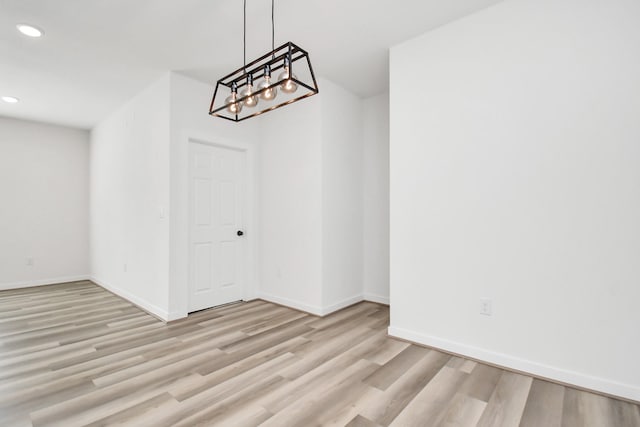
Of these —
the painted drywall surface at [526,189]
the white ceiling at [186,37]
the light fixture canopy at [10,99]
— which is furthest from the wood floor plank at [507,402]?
the light fixture canopy at [10,99]

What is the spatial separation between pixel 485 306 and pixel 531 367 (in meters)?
0.47

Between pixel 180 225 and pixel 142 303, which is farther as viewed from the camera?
pixel 142 303

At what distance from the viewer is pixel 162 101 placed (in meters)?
3.55

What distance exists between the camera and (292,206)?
3.88m

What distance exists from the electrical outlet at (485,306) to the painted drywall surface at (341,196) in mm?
1680

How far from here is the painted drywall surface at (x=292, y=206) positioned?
363cm

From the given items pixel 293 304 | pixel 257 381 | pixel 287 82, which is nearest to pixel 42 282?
pixel 293 304

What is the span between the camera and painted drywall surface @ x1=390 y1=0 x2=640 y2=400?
1.96 m

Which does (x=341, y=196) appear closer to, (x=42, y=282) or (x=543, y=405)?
(x=543, y=405)

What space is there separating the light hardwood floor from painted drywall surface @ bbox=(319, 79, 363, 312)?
640 millimetres

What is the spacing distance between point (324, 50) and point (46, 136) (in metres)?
5.22

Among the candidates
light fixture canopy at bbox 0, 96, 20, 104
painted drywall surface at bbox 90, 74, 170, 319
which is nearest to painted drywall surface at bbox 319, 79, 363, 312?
painted drywall surface at bbox 90, 74, 170, 319

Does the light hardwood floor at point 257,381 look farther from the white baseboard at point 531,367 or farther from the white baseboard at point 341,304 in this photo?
the white baseboard at point 341,304

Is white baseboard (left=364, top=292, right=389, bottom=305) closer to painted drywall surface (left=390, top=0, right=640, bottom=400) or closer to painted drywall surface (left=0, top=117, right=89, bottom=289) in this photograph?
painted drywall surface (left=390, top=0, right=640, bottom=400)
